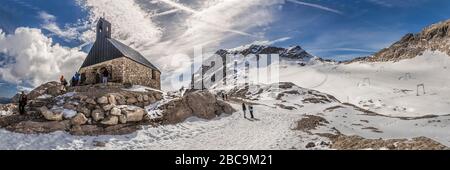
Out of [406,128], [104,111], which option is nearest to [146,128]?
[104,111]

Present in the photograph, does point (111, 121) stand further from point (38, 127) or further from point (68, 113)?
point (38, 127)

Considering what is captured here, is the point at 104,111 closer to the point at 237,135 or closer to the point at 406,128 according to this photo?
the point at 237,135

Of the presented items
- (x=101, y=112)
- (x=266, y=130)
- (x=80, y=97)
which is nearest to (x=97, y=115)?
(x=101, y=112)

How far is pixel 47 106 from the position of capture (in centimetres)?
2642

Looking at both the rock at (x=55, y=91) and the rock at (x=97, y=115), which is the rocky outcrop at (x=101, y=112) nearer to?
the rock at (x=97, y=115)

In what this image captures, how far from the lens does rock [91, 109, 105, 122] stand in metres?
24.7

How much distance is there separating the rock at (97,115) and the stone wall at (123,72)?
13446mm

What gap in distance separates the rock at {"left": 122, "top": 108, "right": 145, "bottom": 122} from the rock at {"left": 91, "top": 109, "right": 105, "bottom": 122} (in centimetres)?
167

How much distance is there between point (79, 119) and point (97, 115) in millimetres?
1501

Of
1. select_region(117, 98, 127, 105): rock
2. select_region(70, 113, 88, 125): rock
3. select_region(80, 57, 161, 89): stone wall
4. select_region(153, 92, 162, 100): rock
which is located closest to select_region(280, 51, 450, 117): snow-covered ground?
select_region(80, 57, 161, 89): stone wall

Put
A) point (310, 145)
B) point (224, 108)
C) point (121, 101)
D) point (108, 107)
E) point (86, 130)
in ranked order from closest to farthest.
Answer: point (310, 145) → point (86, 130) → point (108, 107) → point (121, 101) → point (224, 108)

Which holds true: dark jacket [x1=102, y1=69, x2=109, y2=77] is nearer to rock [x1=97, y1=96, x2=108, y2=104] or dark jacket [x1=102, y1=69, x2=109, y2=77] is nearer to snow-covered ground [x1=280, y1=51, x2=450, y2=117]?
rock [x1=97, y1=96, x2=108, y2=104]

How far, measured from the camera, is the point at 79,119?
23625mm
